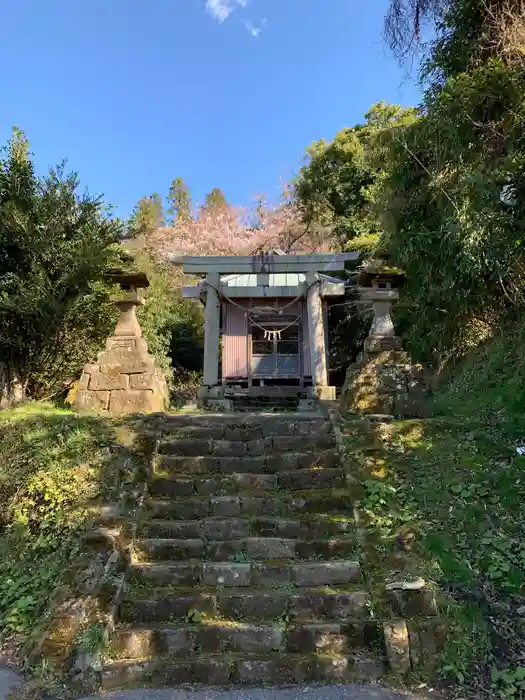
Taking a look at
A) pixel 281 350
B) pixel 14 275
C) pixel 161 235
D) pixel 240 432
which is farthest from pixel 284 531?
pixel 161 235

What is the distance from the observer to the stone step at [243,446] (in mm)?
5188

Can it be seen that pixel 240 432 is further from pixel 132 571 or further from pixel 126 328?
pixel 126 328

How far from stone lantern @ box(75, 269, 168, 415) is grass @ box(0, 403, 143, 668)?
3.88ft

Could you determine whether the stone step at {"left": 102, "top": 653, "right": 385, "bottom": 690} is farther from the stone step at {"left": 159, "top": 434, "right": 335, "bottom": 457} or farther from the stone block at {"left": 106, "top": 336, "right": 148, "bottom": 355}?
the stone block at {"left": 106, "top": 336, "right": 148, "bottom": 355}

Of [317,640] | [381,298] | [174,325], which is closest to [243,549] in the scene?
[317,640]

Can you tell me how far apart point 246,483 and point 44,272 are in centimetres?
412

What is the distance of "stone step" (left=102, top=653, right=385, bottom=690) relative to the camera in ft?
9.81

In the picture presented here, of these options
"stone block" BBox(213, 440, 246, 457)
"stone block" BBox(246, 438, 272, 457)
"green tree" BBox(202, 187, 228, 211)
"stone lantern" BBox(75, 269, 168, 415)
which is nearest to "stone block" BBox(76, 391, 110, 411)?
"stone lantern" BBox(75, 269, 168, 415)

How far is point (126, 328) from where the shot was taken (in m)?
7.18

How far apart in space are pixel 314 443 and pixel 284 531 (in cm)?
128

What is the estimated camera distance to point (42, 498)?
14.9 ft

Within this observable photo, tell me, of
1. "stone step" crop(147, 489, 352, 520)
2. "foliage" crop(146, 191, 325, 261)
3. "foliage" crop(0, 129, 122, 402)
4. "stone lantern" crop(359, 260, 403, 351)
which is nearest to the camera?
"stone step" crop(147, 489, 352, 520)

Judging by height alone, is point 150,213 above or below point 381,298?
above

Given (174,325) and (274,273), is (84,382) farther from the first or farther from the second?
(174,325)
